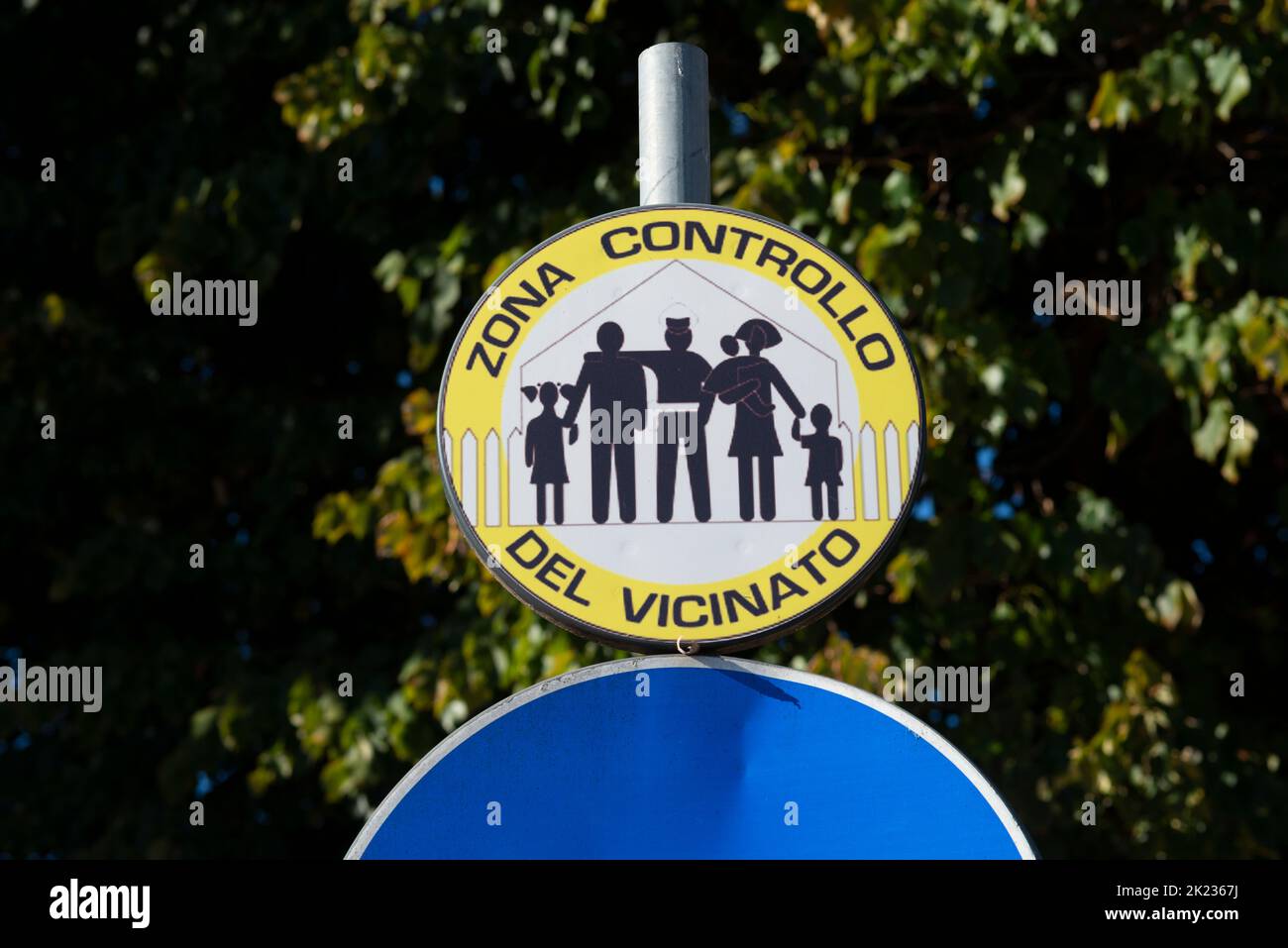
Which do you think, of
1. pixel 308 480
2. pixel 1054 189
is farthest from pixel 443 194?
pixel 1054 189

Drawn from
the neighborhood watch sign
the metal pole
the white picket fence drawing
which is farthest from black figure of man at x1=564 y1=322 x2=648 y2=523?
the metal pole

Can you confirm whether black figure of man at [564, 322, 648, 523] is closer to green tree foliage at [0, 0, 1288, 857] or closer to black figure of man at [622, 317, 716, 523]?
black figure of man at [622, 317, 716, 523]

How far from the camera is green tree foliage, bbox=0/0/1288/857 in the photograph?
4.43 metres

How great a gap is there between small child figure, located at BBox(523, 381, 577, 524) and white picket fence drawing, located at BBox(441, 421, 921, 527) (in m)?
0.04

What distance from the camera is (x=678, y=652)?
6.45ft

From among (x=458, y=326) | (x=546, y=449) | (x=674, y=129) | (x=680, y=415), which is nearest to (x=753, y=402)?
(x=680, y=415)

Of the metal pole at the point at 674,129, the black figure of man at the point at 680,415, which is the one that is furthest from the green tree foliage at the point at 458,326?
the black figure of man at the point at 680,415

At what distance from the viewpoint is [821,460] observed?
6.68 feet

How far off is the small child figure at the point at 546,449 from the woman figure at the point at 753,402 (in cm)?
18

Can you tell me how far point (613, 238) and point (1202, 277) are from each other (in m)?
2.98

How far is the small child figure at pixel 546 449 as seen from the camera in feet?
6.63

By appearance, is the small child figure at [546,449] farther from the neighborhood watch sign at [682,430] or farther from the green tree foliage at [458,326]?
the green tree foliage at [458,326]

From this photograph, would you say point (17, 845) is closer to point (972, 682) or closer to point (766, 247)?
point (972, 682)

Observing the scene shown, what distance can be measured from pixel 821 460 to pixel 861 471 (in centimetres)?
5
